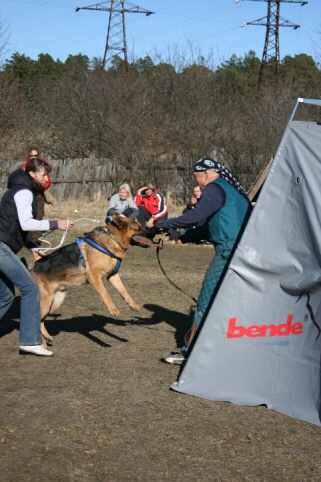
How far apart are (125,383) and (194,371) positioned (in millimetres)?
815

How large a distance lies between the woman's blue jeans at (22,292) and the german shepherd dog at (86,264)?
56cm

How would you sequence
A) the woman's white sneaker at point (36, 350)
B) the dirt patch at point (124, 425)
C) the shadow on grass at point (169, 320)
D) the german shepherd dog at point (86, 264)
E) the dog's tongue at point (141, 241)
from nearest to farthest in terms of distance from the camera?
1. the dirt patch at point (124, 425)
2. the woman's white sneaker at point (36, 350)
3. the german shepherd dog at point (86, 264)
4. the dog's tongue at point (141, 241)
5. the shadow on grass at point (169, 320)

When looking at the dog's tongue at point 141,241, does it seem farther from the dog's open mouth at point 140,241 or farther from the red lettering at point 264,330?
the red lettering at point 264,330

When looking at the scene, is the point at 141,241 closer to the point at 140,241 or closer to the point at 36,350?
the point at 140,241

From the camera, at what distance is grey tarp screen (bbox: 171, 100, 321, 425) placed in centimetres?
522

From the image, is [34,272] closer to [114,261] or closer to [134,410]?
[114,261]

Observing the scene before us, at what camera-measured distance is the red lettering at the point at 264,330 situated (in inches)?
212

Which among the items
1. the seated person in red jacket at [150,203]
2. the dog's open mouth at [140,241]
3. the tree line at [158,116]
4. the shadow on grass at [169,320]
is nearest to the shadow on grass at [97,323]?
the shadow on grass at [169,320]

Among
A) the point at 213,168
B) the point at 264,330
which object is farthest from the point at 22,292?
the point at 264,330

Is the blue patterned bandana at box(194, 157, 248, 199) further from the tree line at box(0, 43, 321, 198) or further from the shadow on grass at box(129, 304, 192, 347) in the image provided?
the tree line at box(0, 43, 321, 198)

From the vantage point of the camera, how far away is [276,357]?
545 cm

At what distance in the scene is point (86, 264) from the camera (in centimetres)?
746

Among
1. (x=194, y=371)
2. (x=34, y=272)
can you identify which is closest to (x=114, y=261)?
(x=34, y=272)

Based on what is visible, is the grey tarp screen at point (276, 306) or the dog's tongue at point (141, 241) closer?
the grey tarp screen at point (276, 306)
